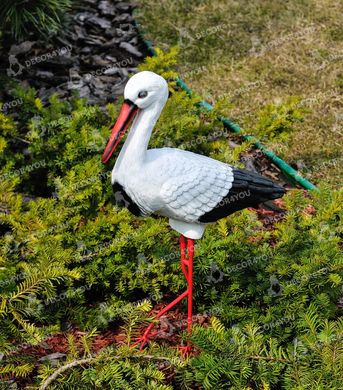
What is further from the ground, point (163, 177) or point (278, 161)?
point (163, 177)

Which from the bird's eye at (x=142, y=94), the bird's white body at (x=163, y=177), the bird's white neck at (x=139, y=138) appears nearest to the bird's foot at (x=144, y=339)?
the bird's white body at (x=163, y=177)

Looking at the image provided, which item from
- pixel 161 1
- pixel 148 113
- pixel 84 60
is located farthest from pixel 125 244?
pixel 161 1


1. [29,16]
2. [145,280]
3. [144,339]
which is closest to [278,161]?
[145,280]

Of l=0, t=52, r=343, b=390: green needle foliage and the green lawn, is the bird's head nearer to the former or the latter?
l=0, t=52, r=343, b=390: green needle foliage

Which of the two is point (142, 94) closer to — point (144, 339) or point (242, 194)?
point (242, 194)

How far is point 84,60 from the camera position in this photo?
5.87 meters

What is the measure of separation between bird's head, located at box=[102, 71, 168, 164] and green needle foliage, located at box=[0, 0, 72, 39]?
293cm

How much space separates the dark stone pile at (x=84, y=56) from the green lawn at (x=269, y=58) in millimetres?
292

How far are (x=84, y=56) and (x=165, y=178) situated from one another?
3481mm

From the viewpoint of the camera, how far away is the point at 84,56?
5934mm

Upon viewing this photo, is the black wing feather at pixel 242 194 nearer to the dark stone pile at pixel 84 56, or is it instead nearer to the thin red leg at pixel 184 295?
the thin red leg at pixel 184 295

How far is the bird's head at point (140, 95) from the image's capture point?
2705 millimetres

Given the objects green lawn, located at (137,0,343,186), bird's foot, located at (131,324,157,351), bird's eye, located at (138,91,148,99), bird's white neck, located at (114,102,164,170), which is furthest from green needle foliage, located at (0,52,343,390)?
green lawn, located at (137,0,343,186)

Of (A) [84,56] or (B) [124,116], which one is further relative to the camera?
(A) [84,56]
